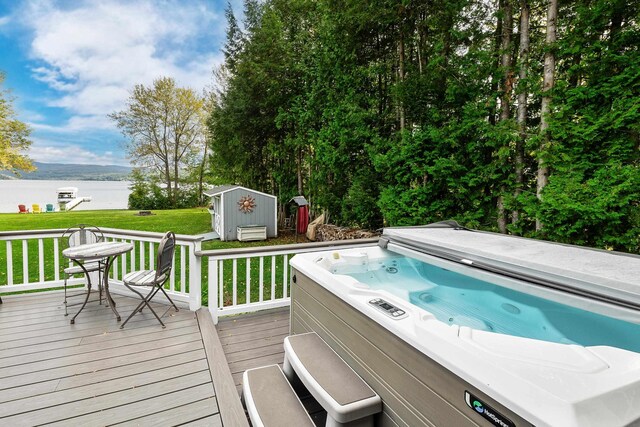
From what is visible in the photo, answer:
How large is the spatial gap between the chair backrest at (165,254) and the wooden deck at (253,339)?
820 millimetres

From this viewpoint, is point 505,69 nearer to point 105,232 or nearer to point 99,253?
point 99,253

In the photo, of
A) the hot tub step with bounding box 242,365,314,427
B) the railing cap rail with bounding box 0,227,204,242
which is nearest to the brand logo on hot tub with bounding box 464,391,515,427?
the hot tub step with bounding box 242,365,314,427

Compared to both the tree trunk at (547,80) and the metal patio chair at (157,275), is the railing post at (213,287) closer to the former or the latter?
the metal patio chair at (157,275)

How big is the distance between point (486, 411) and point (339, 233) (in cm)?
637

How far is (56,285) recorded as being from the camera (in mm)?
3848

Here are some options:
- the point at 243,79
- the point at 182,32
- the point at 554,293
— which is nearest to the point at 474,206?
the point at 554,293

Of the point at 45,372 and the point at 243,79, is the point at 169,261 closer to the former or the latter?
the point at 45,372

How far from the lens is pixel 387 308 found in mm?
1697

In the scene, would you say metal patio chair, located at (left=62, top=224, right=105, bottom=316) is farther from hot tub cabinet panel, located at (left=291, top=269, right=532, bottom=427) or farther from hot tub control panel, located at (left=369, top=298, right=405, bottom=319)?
hot tub control panel, located at (left=369, top=298, right=405, bottom=319)

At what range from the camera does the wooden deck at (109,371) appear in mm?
1873

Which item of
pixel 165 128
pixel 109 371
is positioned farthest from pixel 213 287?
pixel 165 128

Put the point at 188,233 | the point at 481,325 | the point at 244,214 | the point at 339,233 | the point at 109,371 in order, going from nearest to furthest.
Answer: the point at 109,371, the point at 481,325, the point at 339,233, the point at 244,214, the point at 188,233

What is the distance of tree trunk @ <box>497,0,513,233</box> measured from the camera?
3646 millimetres

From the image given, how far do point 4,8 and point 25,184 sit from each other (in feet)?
96.0
